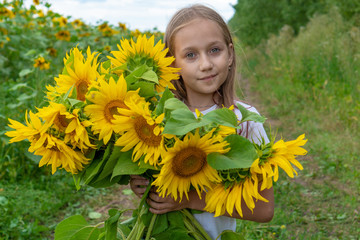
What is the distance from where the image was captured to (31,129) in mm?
1125

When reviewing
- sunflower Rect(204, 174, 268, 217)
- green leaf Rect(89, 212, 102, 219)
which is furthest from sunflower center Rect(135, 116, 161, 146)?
green leaf Rect(89, 212, 102, 219)

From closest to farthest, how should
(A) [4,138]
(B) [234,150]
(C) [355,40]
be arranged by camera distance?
(B) [234,150], (A) [4,138], (C) [355,40]

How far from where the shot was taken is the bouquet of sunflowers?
0.99m

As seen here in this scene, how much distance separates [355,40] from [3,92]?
4575 millimetres

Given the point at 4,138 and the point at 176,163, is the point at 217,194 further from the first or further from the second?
the point at 4,138

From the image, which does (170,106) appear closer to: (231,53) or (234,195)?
(234,195)

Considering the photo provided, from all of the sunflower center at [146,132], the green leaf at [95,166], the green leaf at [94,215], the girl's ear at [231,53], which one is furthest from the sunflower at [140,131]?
the green leaf at [94,215]

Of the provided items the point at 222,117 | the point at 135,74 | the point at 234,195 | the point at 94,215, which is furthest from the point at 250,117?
the point at 94,215

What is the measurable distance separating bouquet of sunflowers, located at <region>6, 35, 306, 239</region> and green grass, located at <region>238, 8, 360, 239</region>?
33 centimetres

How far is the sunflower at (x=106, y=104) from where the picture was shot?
Result: 1068 millimetres

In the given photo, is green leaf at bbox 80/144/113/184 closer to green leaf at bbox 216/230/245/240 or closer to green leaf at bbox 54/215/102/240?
green leaf at bbox 54/215/102/240

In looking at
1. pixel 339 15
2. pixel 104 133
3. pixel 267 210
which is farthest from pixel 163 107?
pixel 339 15

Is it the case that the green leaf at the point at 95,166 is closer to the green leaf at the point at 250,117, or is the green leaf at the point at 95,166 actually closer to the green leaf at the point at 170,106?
the green leaf at the point at 170,106

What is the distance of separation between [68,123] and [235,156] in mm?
449
